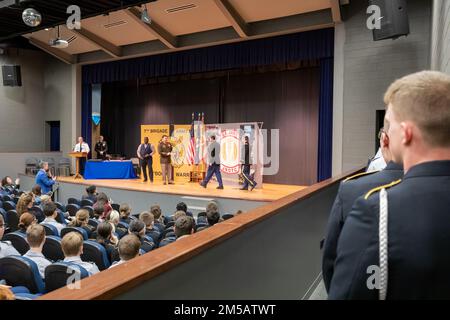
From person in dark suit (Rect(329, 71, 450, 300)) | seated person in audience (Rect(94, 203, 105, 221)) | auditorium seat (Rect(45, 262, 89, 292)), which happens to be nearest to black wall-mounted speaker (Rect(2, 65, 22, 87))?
seated person in audience (Rect(94, 203, 105, 221))

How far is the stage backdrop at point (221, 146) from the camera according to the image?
9016mm

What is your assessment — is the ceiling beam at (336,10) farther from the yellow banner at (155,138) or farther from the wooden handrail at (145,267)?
the wooden handrail at (145,267)

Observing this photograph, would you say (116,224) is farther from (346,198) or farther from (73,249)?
(346,198)

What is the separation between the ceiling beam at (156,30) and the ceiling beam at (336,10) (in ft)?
14.6

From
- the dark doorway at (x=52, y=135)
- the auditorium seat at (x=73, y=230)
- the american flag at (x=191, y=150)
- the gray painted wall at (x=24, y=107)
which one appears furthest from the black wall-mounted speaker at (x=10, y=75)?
the auditorium seat at (x=73, y=230)

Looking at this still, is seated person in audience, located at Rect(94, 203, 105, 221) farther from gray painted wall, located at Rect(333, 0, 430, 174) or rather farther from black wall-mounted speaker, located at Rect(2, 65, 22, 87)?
black wall-mounted speaker, located at Rect(2, 65, 22, 87)

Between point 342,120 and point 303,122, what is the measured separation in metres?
2.28

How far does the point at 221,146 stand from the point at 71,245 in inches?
276

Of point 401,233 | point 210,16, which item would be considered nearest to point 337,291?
point 401,233

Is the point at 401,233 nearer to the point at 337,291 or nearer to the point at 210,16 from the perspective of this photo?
the point at 337,291

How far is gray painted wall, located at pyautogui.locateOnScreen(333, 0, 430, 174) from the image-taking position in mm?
7750

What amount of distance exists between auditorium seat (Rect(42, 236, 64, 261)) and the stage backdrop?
5674 mm

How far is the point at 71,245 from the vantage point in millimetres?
2715
